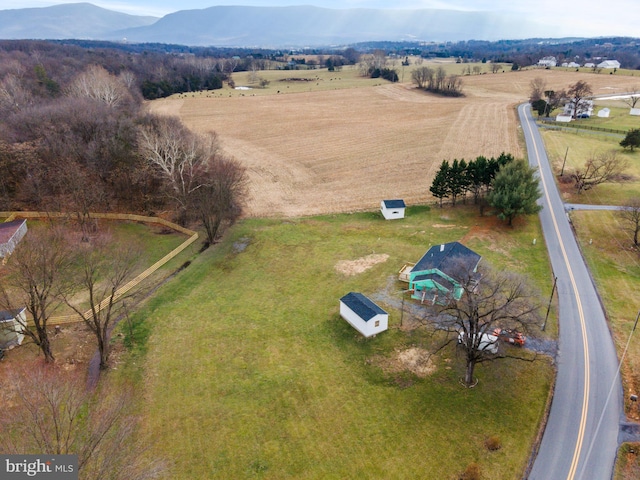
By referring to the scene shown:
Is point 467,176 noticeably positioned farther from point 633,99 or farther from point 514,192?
point 633,99

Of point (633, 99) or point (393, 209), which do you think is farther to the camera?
point (633, 99)

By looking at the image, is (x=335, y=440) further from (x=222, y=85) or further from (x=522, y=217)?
(x=222, y=85)

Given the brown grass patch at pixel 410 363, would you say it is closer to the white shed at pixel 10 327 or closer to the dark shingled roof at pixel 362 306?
the dark shingled roof at pixel 362 306

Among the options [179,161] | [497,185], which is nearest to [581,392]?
[497,185]

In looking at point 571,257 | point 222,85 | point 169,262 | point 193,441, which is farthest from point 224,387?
point 222,85

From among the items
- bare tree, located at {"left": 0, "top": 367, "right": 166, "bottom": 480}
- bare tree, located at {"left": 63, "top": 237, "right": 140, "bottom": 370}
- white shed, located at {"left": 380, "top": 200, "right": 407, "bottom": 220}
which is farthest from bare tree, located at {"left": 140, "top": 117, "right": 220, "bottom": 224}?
bare tree, located at {"left": 0, "top": 367, "right": 166, "bottom": 480}

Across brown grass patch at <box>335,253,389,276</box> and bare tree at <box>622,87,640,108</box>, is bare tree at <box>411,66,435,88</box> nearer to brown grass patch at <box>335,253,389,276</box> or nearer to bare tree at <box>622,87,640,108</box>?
bare tree at <box>622,87,640,108</box>
